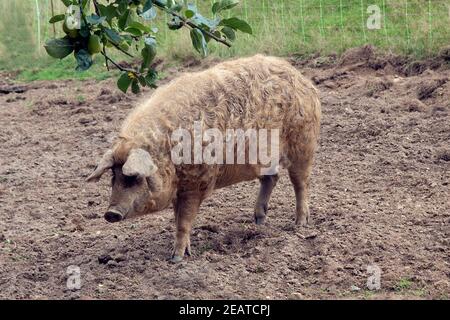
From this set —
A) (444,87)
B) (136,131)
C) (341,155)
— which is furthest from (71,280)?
(444,87)

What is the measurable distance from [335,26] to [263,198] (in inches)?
244

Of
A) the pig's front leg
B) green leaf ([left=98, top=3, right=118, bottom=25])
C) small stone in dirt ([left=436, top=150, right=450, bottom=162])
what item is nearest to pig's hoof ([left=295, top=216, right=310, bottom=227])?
the pig's front leg

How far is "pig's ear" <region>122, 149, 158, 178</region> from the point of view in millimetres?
5082

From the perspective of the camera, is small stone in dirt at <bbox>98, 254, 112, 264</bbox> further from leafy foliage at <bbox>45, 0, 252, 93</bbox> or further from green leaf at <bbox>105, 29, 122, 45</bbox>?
green leaf at <bbox>105, 29, 122, 45</bbox>

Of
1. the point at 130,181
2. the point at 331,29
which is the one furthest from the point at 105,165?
the point at 331,29

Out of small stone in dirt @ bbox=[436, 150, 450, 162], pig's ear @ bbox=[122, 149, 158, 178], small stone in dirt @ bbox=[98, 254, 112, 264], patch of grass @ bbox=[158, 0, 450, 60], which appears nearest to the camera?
pig's ear @ bbox=[122, 149, 158, 178]

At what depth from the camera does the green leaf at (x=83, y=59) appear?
3932 mm

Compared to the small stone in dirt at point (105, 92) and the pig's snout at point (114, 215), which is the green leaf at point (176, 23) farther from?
the small stone in dirt at point (105, 92)

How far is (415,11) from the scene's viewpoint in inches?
467

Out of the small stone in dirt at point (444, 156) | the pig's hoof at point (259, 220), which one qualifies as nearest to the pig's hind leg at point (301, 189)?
the pig's hoof at point (259, 220)

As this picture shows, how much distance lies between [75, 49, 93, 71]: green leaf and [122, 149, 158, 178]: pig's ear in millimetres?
1246

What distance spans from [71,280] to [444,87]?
5.58 m

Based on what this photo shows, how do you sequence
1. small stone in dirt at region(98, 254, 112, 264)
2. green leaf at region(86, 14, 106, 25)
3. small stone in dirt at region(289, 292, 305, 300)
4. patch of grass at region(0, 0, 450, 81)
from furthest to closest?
patch of grass at region(0, 0, 450, 81), small stone in dirt at region(98, 254, 112, 264), small stone in dirt at region(289, 292, 305, 300), green leaf at region(86, 14, 106, 25)

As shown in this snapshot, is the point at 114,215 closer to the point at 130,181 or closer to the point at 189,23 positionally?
the point at 130,181
